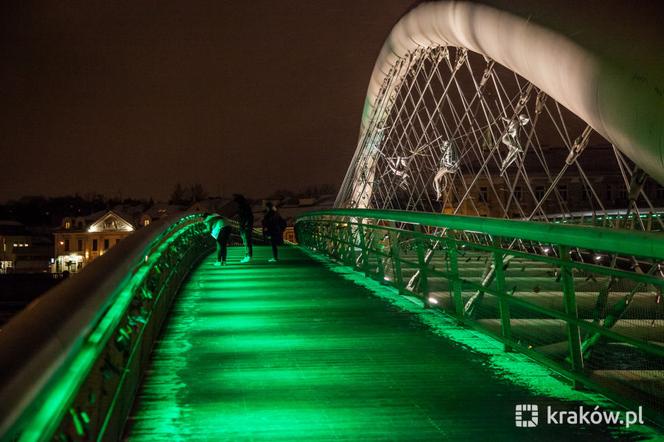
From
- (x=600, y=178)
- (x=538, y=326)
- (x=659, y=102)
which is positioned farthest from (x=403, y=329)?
(x=600, y=178)

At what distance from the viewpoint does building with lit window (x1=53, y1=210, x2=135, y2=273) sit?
6729 cm

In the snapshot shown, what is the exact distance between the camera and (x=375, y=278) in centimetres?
1242

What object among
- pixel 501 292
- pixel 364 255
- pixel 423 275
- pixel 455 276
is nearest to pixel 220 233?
pixel 364 255

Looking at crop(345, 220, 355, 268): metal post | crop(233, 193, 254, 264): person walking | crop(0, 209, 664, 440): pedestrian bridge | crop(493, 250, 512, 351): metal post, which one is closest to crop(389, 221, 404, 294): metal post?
crop(0, 209, 664, 440): pedestrian bridge

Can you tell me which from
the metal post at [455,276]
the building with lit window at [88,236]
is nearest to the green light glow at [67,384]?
the metal post at [455,276]

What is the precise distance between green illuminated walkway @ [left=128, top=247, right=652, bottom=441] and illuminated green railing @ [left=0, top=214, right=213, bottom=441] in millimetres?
417

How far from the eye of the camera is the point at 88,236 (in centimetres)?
7069

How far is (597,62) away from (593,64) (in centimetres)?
9

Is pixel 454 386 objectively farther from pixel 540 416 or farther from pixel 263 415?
pixel 263 415

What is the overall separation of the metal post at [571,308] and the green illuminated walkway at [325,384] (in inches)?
12.3

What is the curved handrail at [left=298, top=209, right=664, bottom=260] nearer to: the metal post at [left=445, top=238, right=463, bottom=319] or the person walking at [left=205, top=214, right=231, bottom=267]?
the metal post at [left=445, top=238, right=463, bottom=319]

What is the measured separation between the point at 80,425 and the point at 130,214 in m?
88.7

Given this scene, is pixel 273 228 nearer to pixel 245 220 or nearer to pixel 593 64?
pixel 245 220

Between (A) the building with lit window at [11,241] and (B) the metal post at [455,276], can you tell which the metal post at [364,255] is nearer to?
(B) the metal post at [455,276]
